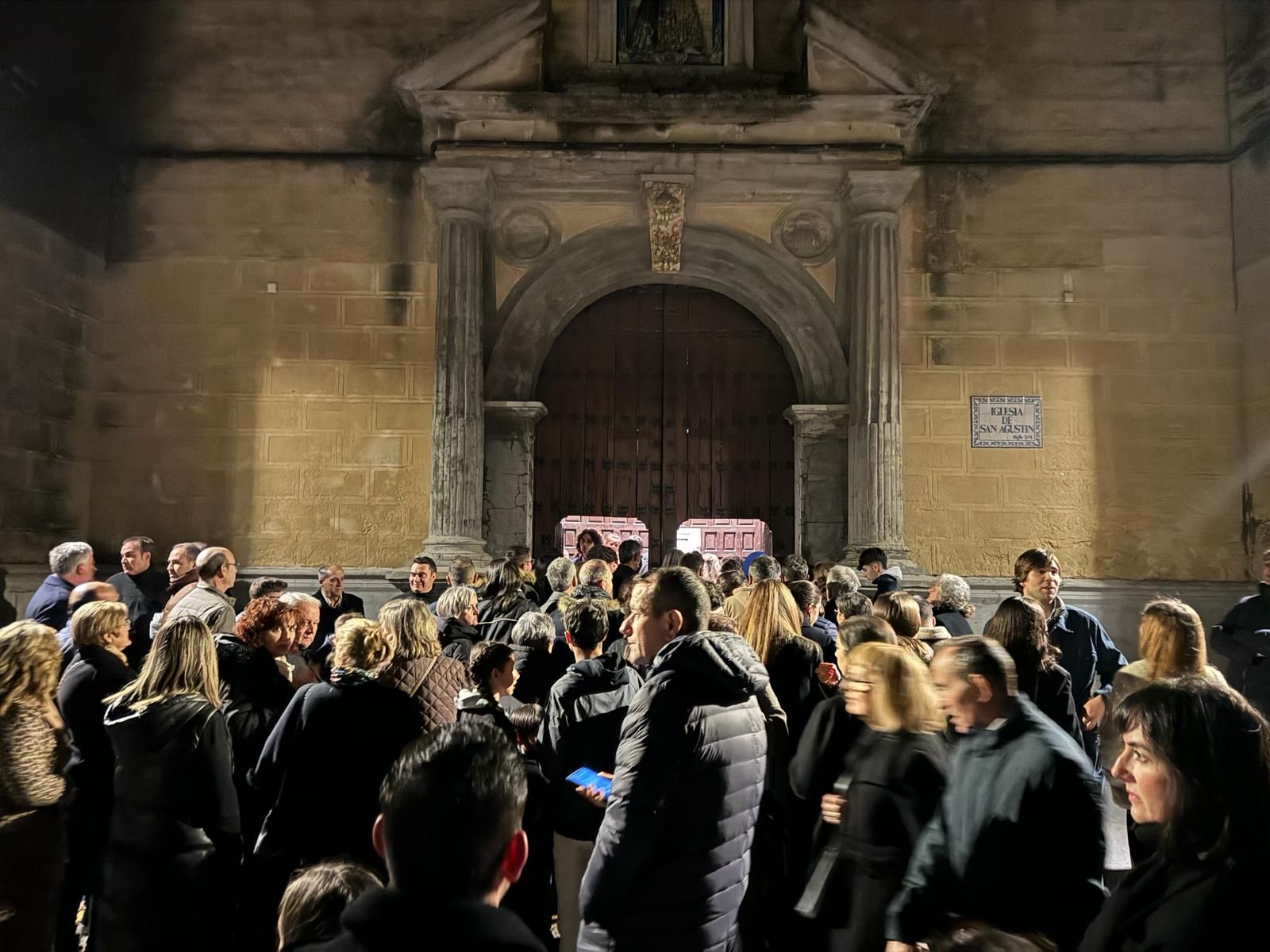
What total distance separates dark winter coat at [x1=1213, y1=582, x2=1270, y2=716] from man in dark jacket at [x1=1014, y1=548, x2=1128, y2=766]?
803 mm

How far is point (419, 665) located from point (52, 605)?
3.49 meters

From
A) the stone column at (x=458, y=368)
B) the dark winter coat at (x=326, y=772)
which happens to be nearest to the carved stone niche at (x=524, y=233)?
the stone column at (x=458, y=368)

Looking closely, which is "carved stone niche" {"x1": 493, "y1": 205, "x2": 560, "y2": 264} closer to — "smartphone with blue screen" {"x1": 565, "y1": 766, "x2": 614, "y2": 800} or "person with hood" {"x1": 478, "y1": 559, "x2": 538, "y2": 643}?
"person with hood" {"x1": 478, "y1": 559, "x2": 538, "y2": 643}

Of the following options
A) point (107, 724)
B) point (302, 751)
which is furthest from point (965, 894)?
point (107, 724)

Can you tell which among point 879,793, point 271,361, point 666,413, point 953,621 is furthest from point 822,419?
point 879,793

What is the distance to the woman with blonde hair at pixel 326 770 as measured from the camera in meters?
2.67

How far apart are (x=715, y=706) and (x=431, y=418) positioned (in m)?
6.83

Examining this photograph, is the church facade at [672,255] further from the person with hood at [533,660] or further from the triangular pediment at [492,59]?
the person with hood at [533,660]

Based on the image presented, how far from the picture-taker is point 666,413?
9.71 meters

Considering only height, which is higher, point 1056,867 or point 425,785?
point 425,785

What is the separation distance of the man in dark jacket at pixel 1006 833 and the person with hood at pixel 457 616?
2697 millimetres

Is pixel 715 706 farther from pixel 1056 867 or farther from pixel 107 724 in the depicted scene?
pixel 107 724

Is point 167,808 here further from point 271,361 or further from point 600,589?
point 271,361

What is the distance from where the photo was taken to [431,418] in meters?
8.67
